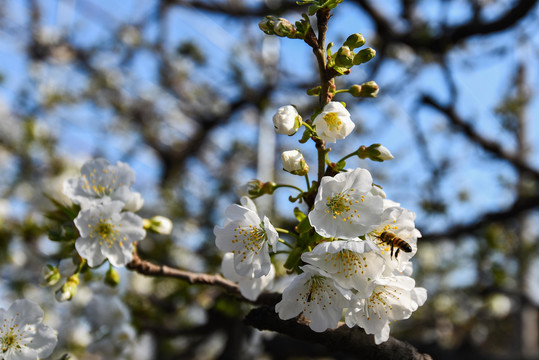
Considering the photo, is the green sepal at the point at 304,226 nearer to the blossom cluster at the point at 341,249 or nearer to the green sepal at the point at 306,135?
the blossom cluster at the point at 341,249

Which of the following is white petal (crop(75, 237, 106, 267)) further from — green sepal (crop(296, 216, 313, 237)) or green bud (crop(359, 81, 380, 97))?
green bud (crop(359, 81, 380, 97))

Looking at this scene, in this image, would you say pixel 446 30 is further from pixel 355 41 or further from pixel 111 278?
pixel 111 278

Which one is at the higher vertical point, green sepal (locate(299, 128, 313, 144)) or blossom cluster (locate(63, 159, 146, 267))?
green sepal (locate(299, 128, 313, 144))

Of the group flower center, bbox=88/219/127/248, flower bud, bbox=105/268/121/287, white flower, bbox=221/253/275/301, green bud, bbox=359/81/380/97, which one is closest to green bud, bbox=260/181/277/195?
white flower, bbox=221/253/275/301

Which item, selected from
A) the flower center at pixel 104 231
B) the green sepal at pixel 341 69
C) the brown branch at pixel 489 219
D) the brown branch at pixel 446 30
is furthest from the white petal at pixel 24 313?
the brown branch at pixel 446 30

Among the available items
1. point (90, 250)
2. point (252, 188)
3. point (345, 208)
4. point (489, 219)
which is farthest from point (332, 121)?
point (489, 219)
